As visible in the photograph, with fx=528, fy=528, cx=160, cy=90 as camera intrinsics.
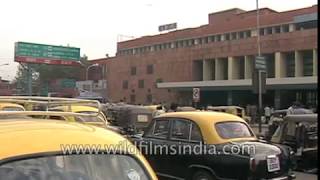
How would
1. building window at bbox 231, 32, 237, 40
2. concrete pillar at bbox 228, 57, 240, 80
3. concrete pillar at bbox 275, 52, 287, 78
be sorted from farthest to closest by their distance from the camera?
1. building window at bbox 231, 32, 237, 40
2. concrete pillar at bbox 228, 57, 240, 80
3. concrete pillar at bbox 275, 52, 287, 78

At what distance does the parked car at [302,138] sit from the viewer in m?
12.4

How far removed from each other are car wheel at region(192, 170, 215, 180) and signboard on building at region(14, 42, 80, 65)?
1868 inches

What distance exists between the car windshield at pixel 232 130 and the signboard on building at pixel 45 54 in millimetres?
46915

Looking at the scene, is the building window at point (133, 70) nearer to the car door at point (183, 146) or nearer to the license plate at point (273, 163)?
the car door at point (183, 146)

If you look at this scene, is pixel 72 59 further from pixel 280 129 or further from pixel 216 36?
pixel 280 129

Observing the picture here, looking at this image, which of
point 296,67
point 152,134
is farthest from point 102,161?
point 296,67

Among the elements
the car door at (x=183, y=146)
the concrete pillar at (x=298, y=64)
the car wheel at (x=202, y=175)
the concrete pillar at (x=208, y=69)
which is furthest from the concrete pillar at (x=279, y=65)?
the car wheel at (x=202, y=175)

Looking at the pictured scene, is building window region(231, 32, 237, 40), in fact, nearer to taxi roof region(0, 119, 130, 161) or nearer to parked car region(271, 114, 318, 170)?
parked car region(271, 114, 318, 170)

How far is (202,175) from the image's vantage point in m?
8.64

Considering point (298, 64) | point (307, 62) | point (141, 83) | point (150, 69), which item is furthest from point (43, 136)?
point (141, 83)

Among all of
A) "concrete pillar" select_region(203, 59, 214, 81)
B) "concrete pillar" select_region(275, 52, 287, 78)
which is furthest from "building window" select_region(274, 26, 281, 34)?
"concrete pillar" select_region(203, 59, 214, 81)

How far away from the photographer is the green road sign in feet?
178

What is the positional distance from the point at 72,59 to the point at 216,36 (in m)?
19.4

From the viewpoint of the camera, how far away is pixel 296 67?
54875mm
